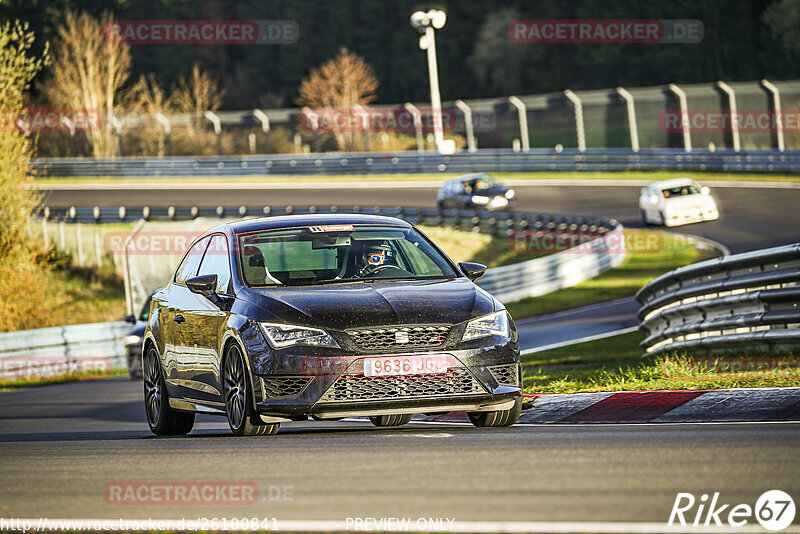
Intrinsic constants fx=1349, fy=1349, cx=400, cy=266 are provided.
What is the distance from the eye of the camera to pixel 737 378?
11.0 metres

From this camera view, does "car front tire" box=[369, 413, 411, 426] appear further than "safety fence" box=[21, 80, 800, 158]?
No

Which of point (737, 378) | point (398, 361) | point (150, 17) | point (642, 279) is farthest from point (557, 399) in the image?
point (150, 17)

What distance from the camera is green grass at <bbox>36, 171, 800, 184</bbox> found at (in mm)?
47034

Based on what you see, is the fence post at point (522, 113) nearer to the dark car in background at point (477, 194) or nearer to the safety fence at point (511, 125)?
the safety fence at point (511, 125)

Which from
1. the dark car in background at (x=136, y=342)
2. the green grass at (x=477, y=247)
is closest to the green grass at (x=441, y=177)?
the green grass at (x=477, y=247)

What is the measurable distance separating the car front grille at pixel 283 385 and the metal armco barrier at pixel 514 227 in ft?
71.9

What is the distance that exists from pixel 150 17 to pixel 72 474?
96876 mm

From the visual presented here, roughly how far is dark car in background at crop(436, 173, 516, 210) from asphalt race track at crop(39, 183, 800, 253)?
3.29 feet

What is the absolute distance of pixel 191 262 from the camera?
10898mm

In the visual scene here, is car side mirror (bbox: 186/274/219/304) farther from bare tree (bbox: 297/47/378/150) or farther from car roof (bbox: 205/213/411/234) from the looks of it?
bare tree (bbox: 297/47/378/150)

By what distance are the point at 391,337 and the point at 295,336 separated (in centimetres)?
63

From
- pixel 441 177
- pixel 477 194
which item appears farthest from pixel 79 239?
pixel 441 177

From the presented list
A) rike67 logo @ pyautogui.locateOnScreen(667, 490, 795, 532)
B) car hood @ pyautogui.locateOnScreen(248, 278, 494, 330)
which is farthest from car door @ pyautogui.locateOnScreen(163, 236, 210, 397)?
rike67 logo @ pyautogui.locateOnScreen(667, 490, 795, 532)

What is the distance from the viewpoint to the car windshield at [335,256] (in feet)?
31.9
